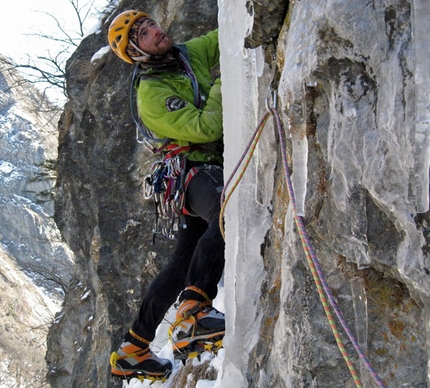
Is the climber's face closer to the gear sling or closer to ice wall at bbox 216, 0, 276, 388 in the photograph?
the gear sling

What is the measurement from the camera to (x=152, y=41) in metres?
3.27

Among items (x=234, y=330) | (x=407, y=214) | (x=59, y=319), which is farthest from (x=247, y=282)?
(x=59, y=319)

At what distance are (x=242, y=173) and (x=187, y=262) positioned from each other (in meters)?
1.19

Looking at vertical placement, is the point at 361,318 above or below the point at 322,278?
below

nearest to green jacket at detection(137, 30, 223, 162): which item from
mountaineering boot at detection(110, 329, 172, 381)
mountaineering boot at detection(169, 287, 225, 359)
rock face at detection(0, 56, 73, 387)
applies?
mountaineering boot at detection(169, 287, 225, 359)

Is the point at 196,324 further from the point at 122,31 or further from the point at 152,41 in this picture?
the point at 122,31

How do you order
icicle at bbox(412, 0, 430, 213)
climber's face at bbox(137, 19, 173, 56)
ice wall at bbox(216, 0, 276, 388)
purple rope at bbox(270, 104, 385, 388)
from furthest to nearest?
climber's face at bbox(137, 19, 173, 56) → ice wall at bbox(216, 0, 276, 388) → purple rope at bbox(270, 104, 385, 388) → icicle at bbox(412, 0, 430, 213)

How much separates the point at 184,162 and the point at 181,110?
342 millimetres

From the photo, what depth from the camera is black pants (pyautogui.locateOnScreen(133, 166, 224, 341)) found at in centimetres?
308

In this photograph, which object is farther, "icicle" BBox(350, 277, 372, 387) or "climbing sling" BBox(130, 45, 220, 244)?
"climbing sling" BBox(130, 45, 220, 244)

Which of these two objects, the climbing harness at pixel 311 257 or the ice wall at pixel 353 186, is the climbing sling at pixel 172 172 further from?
the ice wall at pixel 353 186

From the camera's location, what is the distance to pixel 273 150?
2.47 m

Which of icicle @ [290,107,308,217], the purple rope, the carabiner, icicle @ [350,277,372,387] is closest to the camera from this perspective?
the purple rope

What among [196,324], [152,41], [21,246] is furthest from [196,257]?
[21,246]
